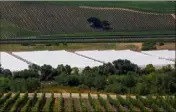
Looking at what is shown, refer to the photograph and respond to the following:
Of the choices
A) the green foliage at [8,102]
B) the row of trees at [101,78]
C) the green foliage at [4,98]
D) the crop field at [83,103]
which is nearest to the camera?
the green foliage at [8,102]

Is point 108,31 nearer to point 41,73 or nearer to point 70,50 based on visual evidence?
point 70,50

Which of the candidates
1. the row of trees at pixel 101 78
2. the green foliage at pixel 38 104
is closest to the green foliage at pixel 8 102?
the green foliage at pixel 38 104

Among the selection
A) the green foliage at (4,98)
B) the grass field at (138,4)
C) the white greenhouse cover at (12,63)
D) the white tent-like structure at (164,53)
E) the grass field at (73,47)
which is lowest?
the green foliage at (4,98)

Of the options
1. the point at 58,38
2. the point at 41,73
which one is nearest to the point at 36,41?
the point at 58,38

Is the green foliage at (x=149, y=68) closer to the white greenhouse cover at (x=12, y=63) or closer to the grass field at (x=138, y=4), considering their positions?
the white greenhouse cover at (x=12, y=63)

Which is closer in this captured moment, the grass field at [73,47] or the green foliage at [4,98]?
the green foliage at [4,98]

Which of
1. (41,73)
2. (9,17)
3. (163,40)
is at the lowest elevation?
(41,73)
